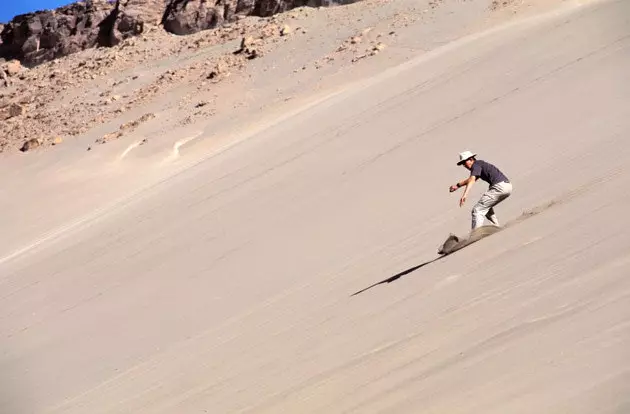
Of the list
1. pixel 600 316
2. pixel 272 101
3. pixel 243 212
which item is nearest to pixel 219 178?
pixel 243 212

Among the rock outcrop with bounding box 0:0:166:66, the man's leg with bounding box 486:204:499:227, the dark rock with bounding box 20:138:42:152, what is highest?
the man's leg with bounding box 486:204:499:227

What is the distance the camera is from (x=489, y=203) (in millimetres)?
8016

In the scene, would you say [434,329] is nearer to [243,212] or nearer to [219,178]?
[243,212]

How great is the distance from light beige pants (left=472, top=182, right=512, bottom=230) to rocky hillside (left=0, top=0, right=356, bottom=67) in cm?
2685

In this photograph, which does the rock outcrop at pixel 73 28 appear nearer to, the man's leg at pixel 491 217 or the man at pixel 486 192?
the man at pixel 486 192

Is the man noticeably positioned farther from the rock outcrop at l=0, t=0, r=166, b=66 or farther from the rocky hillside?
the rock outcrop at l=0, t=0, r=166, b=66

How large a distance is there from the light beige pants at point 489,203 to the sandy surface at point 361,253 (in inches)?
9.3

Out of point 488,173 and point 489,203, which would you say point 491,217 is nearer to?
point 489,203

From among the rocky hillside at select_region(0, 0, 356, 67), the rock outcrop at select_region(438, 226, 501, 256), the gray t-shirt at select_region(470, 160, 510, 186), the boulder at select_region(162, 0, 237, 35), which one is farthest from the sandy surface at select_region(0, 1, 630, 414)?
the boulder at select_region(162, 0, 237, 35)

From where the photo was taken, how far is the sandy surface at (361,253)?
14.5 ft

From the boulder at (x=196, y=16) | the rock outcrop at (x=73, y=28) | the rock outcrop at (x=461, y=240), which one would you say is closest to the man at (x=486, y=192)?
the rock outcrop at (x=461, y=240)

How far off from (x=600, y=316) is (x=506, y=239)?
2845 millimetres

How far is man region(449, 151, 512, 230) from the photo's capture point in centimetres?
796

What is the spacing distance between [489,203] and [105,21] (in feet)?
115
